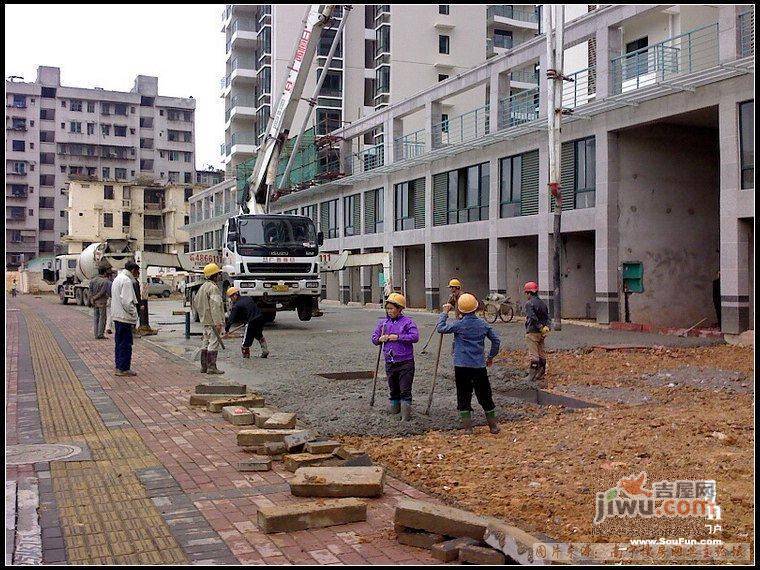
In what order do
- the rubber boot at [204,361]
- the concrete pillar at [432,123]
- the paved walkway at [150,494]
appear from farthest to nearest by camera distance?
the concrete pillar at [432,123] < the rubber boot at [204,361] < the paved walkway at [150,494]

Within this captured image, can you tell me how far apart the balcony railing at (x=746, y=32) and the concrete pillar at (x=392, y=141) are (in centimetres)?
1941

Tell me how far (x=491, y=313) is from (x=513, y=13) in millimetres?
44546

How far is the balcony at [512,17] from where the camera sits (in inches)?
2419

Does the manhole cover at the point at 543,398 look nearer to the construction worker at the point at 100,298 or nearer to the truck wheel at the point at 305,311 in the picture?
the truck wheel at the point at 305,311

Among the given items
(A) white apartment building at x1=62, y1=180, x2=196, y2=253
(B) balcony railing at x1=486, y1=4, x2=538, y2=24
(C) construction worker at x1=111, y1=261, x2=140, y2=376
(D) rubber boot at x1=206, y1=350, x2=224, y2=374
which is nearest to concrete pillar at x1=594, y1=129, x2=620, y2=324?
(D) rubber boot at x1=206, y1=350, x2=224, y2=374

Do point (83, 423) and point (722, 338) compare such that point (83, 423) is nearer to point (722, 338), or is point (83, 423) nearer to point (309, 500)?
point (309, 500)

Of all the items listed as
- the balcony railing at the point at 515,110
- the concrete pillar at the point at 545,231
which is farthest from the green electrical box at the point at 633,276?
the balcony railing at the point at 515,110

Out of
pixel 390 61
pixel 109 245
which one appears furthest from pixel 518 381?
pixel 390 61

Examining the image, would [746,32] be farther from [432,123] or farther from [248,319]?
[432,123]

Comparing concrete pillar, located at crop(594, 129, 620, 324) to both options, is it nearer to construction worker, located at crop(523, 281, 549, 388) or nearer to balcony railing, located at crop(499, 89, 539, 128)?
balcony railing, located at crop(499, 89, 539, 128)

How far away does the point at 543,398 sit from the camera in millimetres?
11773

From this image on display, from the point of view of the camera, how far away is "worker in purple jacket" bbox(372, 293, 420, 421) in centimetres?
898

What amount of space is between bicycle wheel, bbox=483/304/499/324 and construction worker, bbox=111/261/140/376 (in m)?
14.6

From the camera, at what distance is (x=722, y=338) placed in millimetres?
19031
